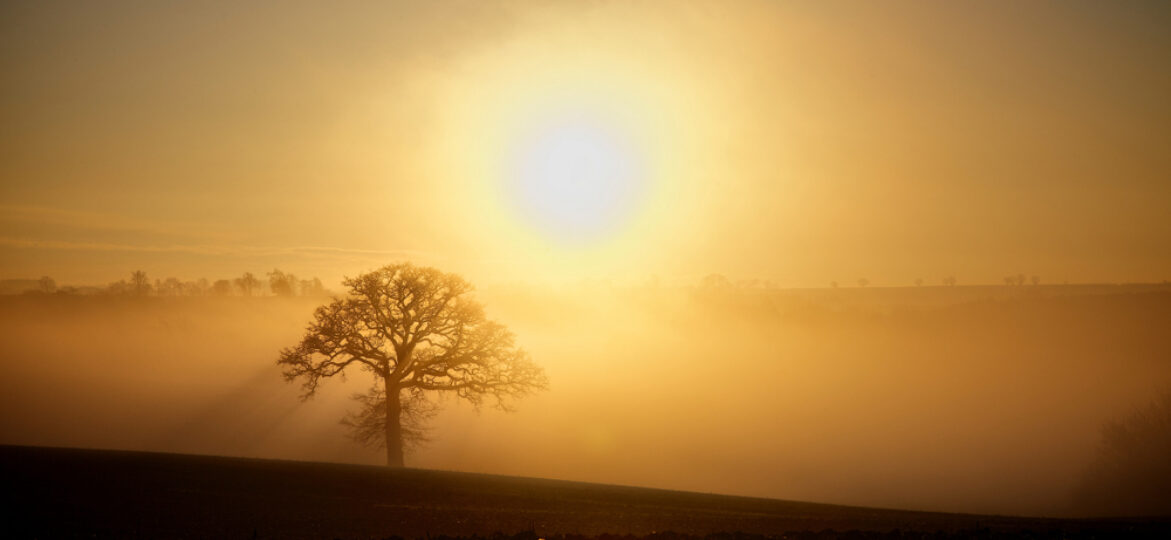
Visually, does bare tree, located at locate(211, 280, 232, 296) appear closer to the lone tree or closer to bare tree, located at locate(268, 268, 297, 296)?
bare tree, located at locate(268, 268, 297, 296)

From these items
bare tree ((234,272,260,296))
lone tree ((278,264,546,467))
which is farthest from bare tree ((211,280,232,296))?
lone tree ((278,264,546,467))

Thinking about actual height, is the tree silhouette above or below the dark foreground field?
above

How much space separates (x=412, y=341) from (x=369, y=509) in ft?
55.4

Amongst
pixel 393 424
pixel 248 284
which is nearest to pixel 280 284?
pixel 248 284

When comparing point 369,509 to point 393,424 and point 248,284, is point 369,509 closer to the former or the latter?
point 393,424

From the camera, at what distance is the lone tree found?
129 feet

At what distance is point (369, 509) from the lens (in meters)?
23.3

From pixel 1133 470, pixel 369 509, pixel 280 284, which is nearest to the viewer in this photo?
pixel 369 509

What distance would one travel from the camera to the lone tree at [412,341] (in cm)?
3931

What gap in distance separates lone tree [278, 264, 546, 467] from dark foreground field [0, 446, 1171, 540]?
7.67 meters

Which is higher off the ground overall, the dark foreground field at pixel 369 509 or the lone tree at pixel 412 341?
the lone tree at pixel 412 341

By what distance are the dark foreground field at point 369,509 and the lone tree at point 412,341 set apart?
25.2 feet

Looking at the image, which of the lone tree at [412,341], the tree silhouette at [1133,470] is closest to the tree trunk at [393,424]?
the lone tree at [412,341]

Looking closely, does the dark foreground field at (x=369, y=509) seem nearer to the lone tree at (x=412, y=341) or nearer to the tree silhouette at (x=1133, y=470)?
the lone tree at (x=412, y=341)
